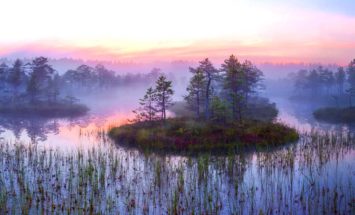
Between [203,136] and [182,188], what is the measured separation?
59.7 feet

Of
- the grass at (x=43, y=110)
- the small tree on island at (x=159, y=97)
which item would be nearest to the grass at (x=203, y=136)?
the small tree on island at (x=159, y=97)

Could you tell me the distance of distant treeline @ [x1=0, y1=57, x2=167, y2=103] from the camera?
8972 cm

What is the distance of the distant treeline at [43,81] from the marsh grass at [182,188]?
68.3 metres

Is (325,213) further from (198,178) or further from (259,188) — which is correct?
(198,178)

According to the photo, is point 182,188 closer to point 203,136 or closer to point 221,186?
point 221,186

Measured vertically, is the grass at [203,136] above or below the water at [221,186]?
below

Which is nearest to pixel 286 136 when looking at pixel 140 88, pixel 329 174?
pixel 329 174

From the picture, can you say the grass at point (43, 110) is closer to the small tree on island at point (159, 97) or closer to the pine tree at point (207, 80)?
the pine tree at point (207, 80)

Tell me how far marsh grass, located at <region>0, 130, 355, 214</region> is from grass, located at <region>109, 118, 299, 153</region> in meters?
6.99

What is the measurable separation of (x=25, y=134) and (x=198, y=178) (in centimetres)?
3173

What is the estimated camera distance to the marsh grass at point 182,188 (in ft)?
48.6

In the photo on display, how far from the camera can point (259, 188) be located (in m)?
18.4

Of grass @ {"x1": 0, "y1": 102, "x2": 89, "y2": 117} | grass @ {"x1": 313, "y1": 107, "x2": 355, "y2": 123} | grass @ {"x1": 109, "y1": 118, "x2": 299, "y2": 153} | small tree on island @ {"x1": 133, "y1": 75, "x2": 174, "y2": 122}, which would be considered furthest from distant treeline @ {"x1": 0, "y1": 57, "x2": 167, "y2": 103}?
grass @ {"x1": 313, "y1": 107, "x2": 355, "y2": 123}

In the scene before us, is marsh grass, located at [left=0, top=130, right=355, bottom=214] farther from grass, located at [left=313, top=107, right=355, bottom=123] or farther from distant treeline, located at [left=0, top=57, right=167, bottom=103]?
distant treeline, located at [left=0, top=57, right=167, bottom=103]
